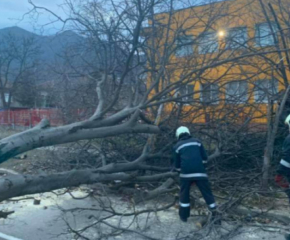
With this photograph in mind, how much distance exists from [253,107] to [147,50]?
261 centimetres

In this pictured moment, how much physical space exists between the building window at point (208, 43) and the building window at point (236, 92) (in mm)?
882

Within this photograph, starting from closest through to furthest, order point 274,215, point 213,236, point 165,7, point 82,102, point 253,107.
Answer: point 213,236 < point 274,215 < point 253,107 < point 165,7 < point 82,102

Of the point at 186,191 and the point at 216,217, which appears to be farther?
the point at 186,191

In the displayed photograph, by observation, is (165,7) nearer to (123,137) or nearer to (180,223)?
(123,137)

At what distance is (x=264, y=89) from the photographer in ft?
27.0

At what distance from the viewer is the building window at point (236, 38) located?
8.30 metres

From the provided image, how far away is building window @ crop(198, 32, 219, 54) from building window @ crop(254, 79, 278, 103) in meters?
1.20

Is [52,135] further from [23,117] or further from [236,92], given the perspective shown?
[23,117]

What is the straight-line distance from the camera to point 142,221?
6215 millimetres

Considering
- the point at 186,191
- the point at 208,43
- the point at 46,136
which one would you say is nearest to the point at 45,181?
the point at 46,136

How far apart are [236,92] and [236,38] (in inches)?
46.5

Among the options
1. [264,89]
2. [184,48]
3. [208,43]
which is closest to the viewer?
[264,89]

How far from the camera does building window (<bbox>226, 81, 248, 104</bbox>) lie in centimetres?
836

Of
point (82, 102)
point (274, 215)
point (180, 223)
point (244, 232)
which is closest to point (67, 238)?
point (180, 223)
